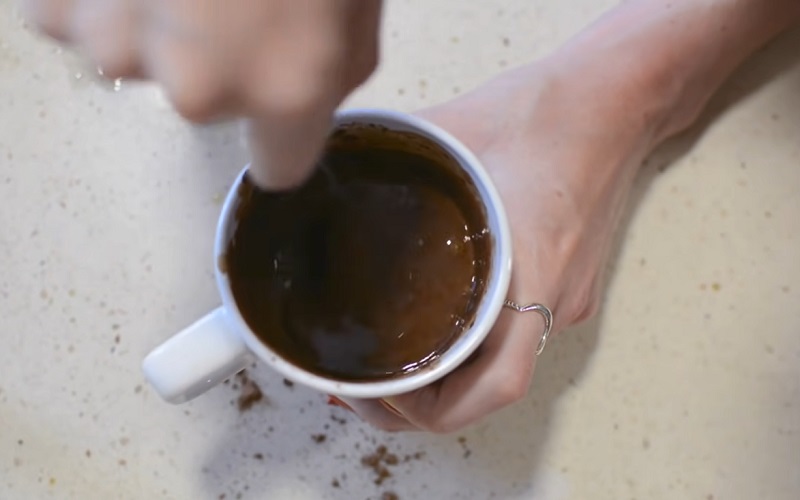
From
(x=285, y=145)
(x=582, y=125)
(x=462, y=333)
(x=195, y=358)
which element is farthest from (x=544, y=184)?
(x=285, y=145)

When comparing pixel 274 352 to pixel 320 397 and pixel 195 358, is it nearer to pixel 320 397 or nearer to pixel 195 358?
pixel 195 358

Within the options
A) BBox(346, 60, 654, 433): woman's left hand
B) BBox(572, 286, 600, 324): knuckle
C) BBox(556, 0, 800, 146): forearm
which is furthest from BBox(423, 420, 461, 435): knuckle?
BBox(556, 0, 800, 146): forearm

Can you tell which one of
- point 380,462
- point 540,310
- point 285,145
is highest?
point 285,145

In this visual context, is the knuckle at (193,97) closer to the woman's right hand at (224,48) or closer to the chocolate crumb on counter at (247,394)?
the woman's right hand at (224,48)

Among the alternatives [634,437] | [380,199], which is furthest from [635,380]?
[380,199]

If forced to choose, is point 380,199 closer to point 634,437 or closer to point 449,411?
point 449,411

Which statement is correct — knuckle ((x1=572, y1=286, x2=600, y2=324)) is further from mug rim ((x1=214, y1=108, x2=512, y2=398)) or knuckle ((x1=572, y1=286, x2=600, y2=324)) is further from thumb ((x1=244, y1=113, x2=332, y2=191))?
thumb ((x1=244, y1=113, x2=332, y2=191))
